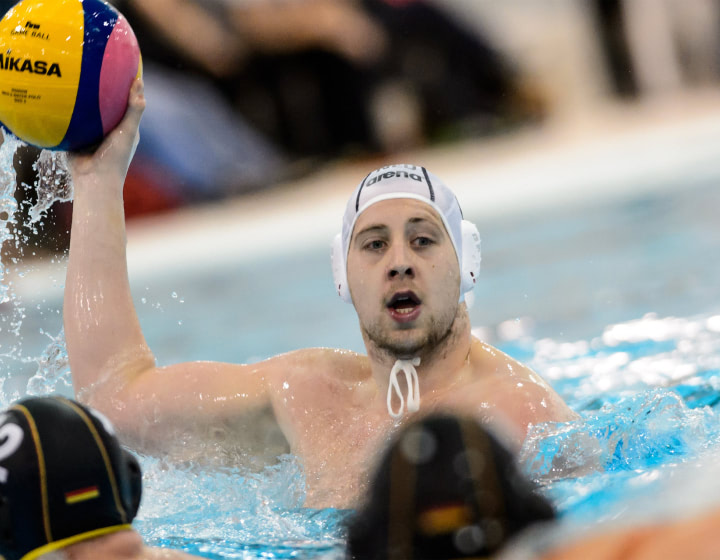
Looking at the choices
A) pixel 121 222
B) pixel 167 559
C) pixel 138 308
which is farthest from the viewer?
pixel 138 308

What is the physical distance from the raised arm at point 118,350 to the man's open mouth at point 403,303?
542 mm

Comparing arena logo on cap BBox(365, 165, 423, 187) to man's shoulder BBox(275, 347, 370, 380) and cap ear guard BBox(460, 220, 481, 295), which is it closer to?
cap ear guard BBox(460, 220, 481, 295)

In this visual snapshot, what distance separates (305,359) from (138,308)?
460 centimetres

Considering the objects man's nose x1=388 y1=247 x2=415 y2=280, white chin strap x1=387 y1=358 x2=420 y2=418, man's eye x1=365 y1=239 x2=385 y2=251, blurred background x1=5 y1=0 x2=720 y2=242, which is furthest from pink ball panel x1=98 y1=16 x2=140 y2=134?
blurred background x1=5 y1=0 x2=720 y2=242

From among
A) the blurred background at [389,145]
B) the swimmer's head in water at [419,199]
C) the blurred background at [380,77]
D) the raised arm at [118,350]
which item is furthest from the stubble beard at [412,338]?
the blurred background at [380,77]

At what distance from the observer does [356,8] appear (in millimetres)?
11445

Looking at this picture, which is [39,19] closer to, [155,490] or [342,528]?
[155,490]

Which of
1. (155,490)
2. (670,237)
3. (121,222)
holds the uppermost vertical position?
(121,222)

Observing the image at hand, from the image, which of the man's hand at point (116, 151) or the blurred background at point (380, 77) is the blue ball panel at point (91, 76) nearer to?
the man's hand at point (116, 151)

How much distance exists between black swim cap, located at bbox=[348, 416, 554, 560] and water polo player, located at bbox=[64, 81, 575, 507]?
1.32 meters

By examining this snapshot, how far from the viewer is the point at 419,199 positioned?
8.67 ft

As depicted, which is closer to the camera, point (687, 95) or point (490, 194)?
point (490, 194)

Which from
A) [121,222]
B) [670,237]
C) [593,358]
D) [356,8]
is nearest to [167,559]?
[121,222]

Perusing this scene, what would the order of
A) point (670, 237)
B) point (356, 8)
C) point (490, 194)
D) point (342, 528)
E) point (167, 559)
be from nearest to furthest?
point (167, 559) < point (342, 528) < point (670, 237) < point (490, 194) < point (356, 8)
